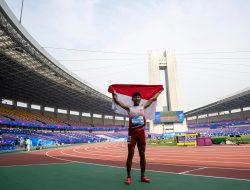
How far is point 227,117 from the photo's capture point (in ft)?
277

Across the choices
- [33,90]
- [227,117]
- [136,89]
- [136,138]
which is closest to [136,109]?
[136,138]

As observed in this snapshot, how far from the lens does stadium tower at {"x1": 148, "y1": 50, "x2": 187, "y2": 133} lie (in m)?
76.6

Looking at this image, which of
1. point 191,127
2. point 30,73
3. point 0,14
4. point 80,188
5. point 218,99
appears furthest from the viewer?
point 191,127

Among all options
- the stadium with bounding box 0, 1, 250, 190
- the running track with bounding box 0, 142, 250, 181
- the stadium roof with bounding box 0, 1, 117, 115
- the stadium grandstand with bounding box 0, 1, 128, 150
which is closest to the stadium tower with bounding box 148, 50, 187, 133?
the stadium with bounding box 0, 1, 250, 190

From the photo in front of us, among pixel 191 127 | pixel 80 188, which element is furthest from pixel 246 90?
pixel 80 188

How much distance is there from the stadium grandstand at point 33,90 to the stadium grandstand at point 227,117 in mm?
32150

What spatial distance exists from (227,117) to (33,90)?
71.2 m

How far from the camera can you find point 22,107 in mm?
54062

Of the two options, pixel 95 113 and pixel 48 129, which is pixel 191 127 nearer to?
pixel 95 113

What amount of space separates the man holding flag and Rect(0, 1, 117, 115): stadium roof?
54.6ft

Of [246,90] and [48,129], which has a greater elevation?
[246,90]

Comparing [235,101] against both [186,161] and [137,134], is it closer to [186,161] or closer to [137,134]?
[186,161]

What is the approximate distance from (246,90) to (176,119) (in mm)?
23141

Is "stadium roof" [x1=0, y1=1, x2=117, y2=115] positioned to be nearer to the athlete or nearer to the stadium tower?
the athlete
